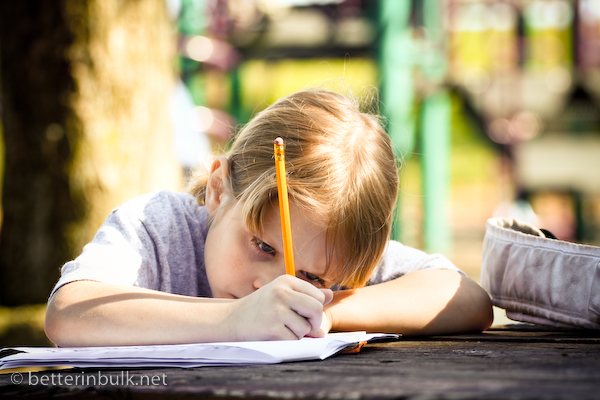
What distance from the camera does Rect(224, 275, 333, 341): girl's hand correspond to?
0.81 m

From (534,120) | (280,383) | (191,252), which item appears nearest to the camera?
(280,383)

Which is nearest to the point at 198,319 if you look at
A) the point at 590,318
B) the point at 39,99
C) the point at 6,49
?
the point at 590,318

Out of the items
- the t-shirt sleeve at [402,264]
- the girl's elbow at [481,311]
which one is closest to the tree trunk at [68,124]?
the t-shirt sleeve at [402,264]

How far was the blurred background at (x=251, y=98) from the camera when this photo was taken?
6.91 feet

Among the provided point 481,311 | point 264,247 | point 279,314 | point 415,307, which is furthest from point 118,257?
point 481,311

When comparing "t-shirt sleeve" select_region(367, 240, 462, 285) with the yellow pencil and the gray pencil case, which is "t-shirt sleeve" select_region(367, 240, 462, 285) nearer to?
the gray pencil case

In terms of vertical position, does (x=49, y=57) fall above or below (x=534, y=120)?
above

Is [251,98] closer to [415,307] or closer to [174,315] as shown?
[415,307]

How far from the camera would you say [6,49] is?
217cm

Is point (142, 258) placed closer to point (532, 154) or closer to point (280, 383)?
point (280, 383)

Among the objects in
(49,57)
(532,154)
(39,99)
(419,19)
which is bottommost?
(532,154)

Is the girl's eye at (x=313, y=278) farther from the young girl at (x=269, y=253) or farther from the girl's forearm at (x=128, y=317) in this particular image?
the girl's forearm at (x=128, y=317)

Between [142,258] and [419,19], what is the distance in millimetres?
3586

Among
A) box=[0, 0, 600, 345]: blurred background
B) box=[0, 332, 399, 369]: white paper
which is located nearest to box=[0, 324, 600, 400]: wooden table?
box=[0, 332, 399, 369]: white paper
